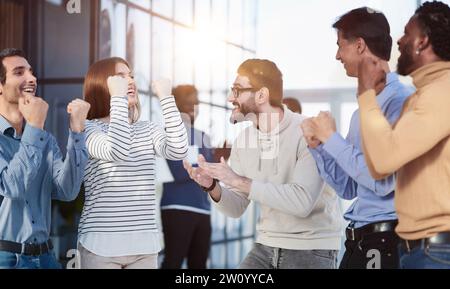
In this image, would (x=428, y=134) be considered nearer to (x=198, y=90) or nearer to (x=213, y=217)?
(x=198, y=90)

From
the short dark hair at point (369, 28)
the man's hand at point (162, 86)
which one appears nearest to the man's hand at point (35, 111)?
the man's hand at point (162, 86)

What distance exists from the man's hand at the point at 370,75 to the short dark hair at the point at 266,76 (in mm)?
261

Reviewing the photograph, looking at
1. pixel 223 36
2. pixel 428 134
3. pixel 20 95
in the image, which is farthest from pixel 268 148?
pixel 20 95

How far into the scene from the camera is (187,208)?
9.22ft

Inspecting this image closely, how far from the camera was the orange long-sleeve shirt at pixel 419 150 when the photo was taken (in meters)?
1.70

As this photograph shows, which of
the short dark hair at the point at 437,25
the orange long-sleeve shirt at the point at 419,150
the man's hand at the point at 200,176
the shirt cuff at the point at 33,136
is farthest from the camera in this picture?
the man's hand at the point at 200,176

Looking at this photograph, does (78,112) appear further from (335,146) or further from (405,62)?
(405,62)

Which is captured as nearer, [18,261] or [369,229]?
[369,229]

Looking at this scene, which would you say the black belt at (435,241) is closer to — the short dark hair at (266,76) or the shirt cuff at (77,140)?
the short dark hair at (266,76)

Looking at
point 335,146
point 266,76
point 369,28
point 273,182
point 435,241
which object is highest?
point 369,28

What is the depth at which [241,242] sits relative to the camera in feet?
7.41

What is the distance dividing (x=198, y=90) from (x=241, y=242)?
479 millimetres

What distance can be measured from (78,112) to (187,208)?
2.34 feet

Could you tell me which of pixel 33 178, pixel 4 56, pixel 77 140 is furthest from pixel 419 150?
pixel 4 56
